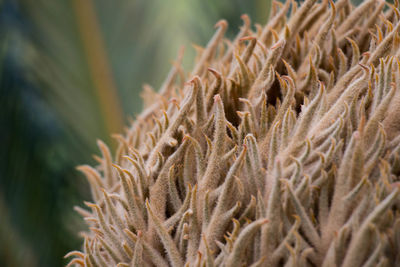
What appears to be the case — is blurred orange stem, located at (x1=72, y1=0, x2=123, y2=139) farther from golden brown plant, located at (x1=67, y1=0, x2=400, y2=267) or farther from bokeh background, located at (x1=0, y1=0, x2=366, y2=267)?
golden brown plant, located at (x1=67, y1=0, x2=400, y2=267)

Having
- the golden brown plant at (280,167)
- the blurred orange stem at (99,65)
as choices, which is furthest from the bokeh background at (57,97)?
→ the golden brown plant at (280,167)

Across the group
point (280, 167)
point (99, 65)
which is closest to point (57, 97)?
point (99, 65)

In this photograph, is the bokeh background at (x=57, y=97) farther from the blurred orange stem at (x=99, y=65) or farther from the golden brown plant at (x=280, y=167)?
the golden brown plant at (x=280, y=167)

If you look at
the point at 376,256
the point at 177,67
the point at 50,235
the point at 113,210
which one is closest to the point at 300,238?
the point at 376,256

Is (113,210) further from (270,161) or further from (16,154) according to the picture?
(16,154)

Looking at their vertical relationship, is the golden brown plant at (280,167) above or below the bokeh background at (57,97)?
below

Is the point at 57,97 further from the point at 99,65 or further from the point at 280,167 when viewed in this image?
the point at 280,167

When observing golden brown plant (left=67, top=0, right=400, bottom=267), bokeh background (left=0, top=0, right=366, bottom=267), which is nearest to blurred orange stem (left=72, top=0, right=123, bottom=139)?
bokeh background (left=0, top=0, right=366, bottom=267)
